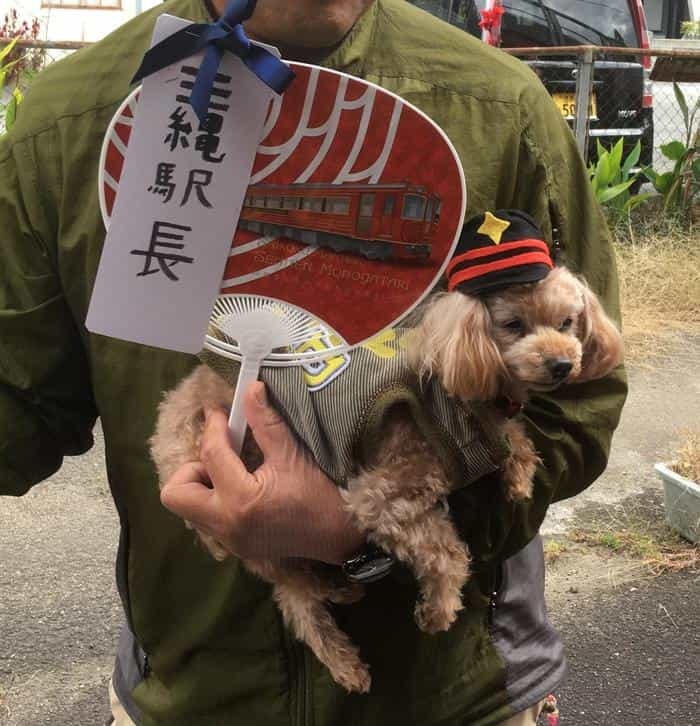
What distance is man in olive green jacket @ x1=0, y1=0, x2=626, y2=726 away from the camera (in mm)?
1412

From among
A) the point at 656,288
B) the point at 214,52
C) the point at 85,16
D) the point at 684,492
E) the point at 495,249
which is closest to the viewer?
the point at 214,52

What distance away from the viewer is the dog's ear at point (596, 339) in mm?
1387

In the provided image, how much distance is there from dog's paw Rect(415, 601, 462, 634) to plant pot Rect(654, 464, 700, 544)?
3016mm

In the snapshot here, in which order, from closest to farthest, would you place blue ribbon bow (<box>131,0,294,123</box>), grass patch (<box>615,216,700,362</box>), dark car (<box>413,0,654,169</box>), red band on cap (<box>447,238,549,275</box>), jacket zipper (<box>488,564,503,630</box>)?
blue ribbon bow (<box>131,0,294,123</box>) → red band on cap (<box>447,238,549,275</box>) → jacket zipper (<box>488,564,503,630</box>) → grass patch (<box>615,216,700,362</box>) → dark car (<box>413,0,654,169</box>)

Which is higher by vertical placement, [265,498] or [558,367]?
[558,367]

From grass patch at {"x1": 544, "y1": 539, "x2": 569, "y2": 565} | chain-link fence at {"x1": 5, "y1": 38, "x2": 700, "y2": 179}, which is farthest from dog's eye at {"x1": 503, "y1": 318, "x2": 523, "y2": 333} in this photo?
chain-link fence at {"x1": 5, "y1": 38, "x2": 700, "y2": 179}

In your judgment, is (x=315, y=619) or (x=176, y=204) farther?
(x=315, y=619)

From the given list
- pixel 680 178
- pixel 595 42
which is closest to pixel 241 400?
pixel 680 178

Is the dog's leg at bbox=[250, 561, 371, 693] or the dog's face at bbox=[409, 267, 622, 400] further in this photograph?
the dog's leg at bbox=[250, 561, 371, 693]

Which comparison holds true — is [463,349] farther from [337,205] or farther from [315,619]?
[315,619]

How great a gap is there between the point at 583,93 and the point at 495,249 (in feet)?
21.2

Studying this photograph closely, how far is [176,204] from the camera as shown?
3.76ft

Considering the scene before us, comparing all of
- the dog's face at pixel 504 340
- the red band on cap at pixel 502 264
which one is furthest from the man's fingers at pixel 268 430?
the red band on cap at pixel 502 264

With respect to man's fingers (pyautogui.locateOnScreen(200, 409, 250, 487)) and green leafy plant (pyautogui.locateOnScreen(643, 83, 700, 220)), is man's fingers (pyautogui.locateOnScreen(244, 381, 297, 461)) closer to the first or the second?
man's fingers (pyautogui.locateOnScreen(200, 409, 250, 487))
